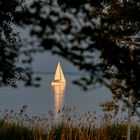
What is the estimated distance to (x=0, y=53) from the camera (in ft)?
7.12

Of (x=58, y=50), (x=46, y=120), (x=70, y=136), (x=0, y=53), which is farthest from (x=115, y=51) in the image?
(x=46, y=120)

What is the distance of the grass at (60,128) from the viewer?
10.7 metres

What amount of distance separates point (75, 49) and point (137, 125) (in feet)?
35.9

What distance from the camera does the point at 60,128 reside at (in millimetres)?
11398

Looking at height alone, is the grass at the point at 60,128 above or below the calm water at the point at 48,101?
above

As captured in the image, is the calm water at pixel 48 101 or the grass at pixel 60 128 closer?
the grass at pixel 60 128

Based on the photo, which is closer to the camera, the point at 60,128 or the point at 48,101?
the point at 60,128

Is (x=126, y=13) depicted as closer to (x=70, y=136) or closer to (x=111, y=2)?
(x=111, y=2)

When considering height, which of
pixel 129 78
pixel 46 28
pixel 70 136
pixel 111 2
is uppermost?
pixel 111 2

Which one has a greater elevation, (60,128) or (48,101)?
(60,128)

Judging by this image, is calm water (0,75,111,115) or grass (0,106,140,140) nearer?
grass (0,106,140,140)

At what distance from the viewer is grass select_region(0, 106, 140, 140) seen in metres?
10.7

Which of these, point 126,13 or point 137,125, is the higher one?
point 126,13

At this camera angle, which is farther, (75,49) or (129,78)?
(129,78)
